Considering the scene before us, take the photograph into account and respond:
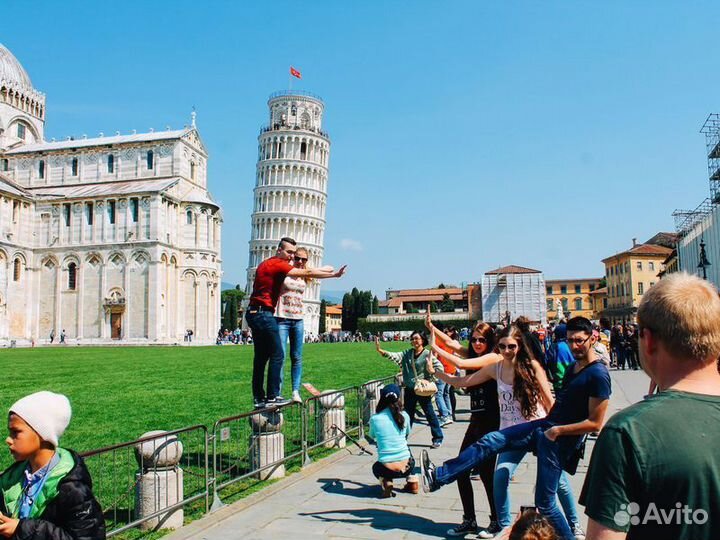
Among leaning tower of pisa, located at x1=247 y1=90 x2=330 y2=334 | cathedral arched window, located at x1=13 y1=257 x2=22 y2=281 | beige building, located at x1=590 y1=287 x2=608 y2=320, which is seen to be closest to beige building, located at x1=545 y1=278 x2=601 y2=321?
beige building, located at x1=590 y1=287 x2=608 y2=320

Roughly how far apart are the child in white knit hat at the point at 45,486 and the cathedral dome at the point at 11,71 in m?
69.1

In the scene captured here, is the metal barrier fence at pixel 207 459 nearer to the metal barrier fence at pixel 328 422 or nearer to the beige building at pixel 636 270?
the metal barrier fence at pixel 328 422

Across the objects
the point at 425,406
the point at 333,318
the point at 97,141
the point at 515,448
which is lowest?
the point at 425,406

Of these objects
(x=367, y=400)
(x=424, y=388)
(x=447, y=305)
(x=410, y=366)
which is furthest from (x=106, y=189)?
(x=447, y=305)

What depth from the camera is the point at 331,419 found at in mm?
9453

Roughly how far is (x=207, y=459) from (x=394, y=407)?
211 cm

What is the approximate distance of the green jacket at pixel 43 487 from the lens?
3.10 meters

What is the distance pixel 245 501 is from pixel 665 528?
17.6 feet

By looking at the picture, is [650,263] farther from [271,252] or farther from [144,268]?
[144,268]

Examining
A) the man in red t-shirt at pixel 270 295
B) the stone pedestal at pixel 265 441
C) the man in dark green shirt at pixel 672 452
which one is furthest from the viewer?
the stone pedestal at pixel 265 441

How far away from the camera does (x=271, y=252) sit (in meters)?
86.5

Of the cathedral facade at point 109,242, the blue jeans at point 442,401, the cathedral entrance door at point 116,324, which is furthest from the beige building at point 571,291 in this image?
the blue jeans at point 442,401

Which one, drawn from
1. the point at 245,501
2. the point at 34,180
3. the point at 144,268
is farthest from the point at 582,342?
the point at 34,180

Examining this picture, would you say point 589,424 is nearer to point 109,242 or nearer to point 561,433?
point 561,433
